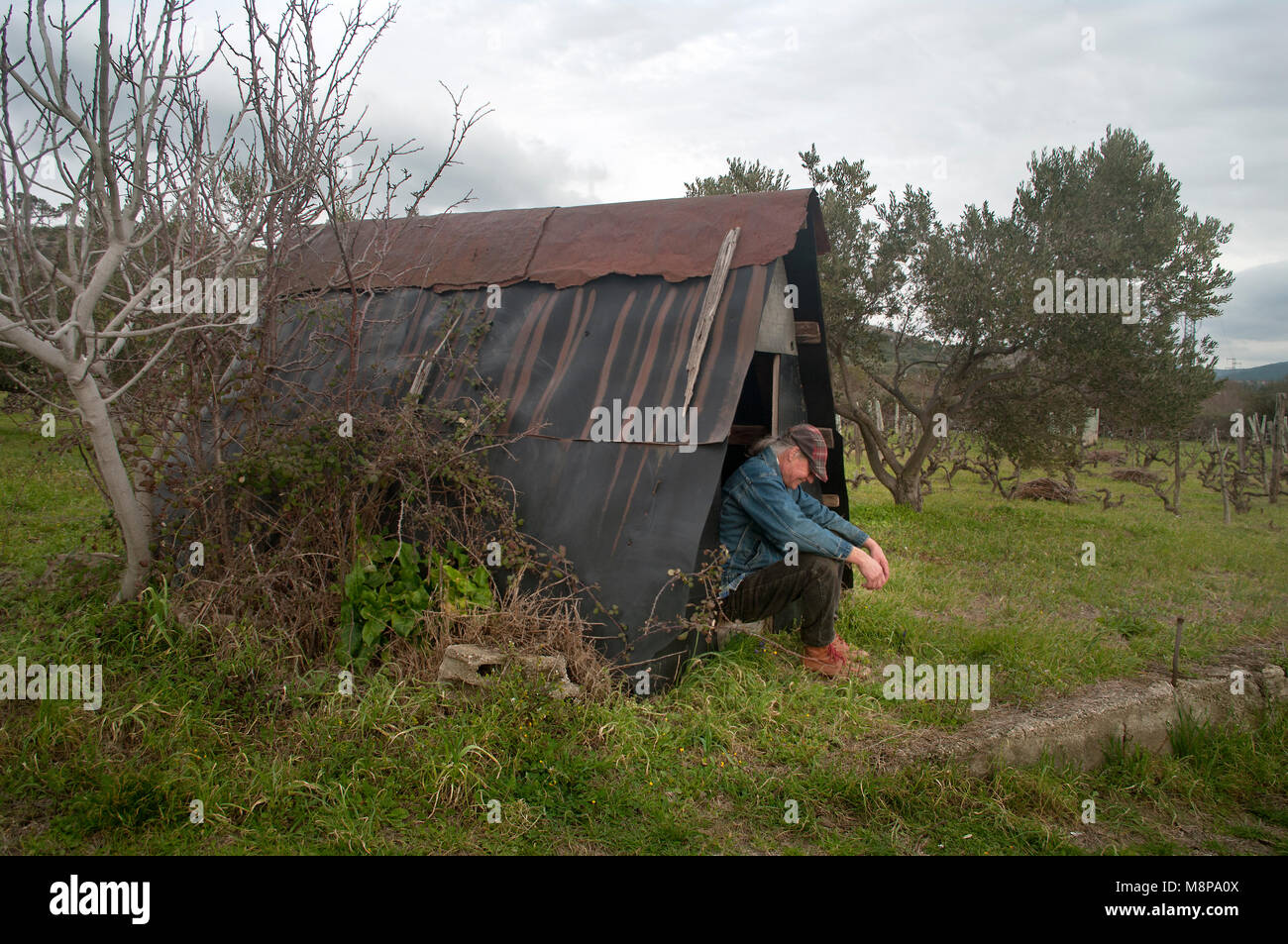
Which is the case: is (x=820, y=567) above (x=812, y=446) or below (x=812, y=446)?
below

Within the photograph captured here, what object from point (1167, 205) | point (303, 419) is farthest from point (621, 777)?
point (1167, 205)

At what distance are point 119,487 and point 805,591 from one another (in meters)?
4.24

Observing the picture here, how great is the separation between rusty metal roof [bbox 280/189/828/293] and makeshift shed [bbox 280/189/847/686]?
15 mm

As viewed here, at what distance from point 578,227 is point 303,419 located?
8.85 ft

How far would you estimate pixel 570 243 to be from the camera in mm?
6516

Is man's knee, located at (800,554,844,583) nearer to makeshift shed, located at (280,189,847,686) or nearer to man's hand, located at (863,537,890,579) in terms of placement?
man's hand, located at (863,537,890,579)

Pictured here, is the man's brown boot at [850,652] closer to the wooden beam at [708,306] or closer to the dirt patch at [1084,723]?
the dirt patch at [1084,723]

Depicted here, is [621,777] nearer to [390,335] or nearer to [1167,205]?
[390,335]

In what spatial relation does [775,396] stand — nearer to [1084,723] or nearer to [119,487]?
[1084,723]

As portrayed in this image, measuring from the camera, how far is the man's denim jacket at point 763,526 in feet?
17.3

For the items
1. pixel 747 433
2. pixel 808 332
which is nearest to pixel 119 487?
pixel 747 433

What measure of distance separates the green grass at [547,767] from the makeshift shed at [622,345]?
0.75 metres

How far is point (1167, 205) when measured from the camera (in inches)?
451

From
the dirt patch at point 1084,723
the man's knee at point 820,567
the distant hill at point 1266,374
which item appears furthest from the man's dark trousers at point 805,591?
the distant hill at point 1266,374
